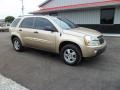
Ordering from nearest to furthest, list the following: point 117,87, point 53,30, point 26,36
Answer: point 117,87 → point 53,30 → point 26,36

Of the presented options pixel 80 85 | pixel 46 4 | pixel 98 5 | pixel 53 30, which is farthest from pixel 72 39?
pixel 46 4

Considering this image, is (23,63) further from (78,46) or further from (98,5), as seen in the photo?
(98,5)

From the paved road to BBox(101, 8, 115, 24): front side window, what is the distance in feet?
23.7

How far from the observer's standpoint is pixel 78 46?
5320mm

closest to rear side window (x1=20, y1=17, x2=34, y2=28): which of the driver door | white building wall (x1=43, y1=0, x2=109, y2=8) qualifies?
the driver door

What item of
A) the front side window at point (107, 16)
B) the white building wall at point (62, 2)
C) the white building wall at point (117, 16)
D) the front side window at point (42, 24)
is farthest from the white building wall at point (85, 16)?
the front side window at point (42, 24)

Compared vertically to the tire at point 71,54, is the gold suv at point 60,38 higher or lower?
higher

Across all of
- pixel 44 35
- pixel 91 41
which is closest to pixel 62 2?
pixel 44 35

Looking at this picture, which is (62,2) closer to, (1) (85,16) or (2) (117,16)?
(1) (85,16)

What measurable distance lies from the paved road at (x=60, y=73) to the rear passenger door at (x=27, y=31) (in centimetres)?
74

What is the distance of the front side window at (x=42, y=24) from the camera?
6102mm

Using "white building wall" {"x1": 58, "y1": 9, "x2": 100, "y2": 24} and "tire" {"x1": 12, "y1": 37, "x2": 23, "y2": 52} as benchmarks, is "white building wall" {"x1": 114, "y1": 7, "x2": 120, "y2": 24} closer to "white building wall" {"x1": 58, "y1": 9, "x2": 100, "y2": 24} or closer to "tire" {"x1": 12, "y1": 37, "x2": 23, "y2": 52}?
"white building wall" {"x1": 58, "y1": 9, "x2": 100, "y2": 24}

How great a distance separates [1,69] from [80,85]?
2.95m

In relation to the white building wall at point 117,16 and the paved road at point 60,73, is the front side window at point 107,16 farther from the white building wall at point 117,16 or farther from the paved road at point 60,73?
the paved road at point 60,73
